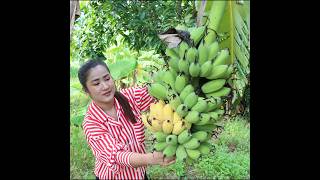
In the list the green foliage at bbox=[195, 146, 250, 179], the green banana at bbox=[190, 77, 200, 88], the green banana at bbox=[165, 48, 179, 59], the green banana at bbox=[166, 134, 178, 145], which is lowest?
the green foliage at bbox=[195, 146, 250, 179]

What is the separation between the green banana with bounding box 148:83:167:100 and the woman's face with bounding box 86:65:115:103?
19cm

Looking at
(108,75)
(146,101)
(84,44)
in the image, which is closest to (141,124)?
(146,101)

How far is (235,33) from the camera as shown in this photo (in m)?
2.21

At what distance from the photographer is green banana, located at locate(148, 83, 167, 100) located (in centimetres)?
210

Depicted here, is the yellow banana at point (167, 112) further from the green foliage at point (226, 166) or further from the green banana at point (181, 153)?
the green foliage at point (226, 166)

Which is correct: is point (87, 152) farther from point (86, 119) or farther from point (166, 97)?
point (166, 97)

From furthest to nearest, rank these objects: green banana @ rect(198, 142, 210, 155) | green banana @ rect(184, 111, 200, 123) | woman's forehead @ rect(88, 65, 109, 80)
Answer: woman's forehead @ rect(88, 65, 109, 80)
green banana @ rect(198, 142, 210, 155)
green banana @ rect(184, 111, 200, 123)

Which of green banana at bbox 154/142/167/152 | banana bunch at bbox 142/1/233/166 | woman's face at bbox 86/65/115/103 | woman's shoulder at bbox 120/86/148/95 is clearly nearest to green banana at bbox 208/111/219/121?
banana bunch at bbox 142/1/233/166

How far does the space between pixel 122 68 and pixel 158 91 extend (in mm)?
256

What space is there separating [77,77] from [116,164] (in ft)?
1.30

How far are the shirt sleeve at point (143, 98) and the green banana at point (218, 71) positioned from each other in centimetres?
30

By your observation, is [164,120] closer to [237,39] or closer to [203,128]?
[203,128]

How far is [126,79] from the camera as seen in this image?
2.28m

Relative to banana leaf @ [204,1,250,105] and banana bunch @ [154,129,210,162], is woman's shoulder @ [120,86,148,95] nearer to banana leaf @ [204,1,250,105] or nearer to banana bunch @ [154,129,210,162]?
banana bunch @ [154,129,210,162]
